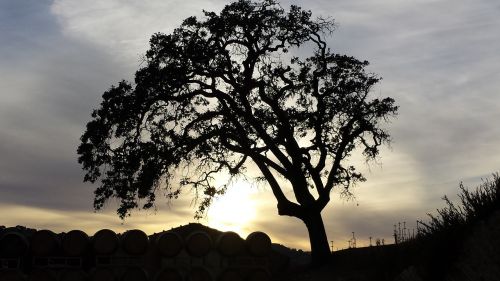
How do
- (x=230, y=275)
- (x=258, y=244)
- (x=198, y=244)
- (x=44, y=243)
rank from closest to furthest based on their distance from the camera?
(x=44, y=243) → (x=230, y=275) → (x=198, y=244) → (x=258, y=244)

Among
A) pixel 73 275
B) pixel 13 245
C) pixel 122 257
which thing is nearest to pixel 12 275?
pixel 13 245

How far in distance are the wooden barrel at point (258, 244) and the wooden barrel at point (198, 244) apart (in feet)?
5.06

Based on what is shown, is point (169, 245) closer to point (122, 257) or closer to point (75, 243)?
point (122, 257)

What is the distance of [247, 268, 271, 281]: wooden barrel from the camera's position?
20359mm

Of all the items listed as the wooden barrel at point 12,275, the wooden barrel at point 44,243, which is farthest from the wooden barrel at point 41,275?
the wooden barrel at point 44,243

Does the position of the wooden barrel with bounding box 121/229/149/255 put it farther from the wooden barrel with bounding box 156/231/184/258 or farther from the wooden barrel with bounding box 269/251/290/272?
the wooden barrel with bounding box 269/251/290/272

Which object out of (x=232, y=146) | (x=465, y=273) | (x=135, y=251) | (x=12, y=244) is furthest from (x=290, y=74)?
(x=465, y=273)

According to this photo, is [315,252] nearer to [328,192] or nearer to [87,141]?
[328,192]

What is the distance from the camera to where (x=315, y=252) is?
25.2 m

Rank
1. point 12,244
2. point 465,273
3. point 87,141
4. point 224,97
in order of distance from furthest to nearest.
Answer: point 224,97
point 87,141
point 12,244
point 465,273

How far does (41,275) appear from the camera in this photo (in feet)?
62.5

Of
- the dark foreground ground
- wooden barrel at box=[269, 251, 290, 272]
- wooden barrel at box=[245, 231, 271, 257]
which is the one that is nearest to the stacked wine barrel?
wooden barrel at box=[245, 231, 271, 257]

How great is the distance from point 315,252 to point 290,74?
28.2ft

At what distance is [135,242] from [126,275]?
1.24 m
